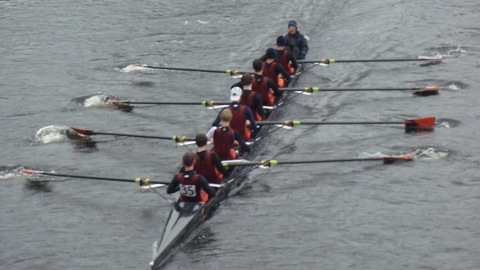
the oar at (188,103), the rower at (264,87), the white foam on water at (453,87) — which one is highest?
the rower at (264,87)

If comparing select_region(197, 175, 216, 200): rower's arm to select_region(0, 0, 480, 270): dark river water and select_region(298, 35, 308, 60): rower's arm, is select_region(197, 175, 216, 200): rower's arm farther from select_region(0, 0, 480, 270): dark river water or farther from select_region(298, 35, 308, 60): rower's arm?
select_region(298, 35, 308, 60): rower's arm

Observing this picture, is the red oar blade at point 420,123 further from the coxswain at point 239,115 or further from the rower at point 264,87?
the coxswain at point 239,115

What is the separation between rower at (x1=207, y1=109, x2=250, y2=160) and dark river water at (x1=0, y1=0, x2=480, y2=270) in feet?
4.33

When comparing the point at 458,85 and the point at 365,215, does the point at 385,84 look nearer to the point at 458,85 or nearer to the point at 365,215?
the point at 458,85

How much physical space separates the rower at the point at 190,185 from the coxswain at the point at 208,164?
2.70 feet

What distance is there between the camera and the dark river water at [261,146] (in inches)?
832

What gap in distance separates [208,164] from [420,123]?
27.3ft

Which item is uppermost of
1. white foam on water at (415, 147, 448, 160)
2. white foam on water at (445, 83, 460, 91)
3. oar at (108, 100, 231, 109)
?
oar at (108, 100, 231, 109)

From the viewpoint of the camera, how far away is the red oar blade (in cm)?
2670

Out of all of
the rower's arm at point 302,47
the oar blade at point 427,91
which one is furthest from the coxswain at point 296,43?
the oar blade at point 427,91

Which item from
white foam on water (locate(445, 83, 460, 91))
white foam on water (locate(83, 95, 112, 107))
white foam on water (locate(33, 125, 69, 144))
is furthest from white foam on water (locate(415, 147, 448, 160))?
white foam on water (locate(83, 95, 112, 107))

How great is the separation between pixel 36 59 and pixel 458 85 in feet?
57.8

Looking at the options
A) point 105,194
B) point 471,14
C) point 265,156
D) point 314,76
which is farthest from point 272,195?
point 471,14

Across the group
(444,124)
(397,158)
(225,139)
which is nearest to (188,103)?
(225,139)
